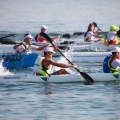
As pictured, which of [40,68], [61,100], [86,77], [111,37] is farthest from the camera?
[111,37]

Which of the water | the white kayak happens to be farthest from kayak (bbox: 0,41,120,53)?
the white kayak

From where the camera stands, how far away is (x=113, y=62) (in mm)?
24391

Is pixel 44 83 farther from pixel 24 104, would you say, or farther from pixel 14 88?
pixel 24 104

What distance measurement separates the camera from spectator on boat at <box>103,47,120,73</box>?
2428cm

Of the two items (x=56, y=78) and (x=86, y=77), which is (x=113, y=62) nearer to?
(x=86, y=77)

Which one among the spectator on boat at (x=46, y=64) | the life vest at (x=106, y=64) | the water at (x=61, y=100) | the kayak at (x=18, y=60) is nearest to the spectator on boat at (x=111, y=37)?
the water at (x=61, y=100)

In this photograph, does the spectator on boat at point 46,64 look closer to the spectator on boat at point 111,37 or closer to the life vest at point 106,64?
the life vest at point 106,64

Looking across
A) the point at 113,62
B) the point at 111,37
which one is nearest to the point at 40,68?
the point at 113,62

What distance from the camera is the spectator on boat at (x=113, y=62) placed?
24.3 metres

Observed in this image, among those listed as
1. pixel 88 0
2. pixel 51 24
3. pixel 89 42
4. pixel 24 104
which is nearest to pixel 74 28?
pixel 51 24

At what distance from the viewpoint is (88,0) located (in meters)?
82.8

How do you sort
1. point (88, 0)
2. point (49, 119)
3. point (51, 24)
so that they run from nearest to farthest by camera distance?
point (49, 119), point (51, 24), point (88, 0)

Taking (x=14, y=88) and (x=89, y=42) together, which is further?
(x=89, y=42)

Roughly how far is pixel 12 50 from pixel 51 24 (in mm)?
18275
